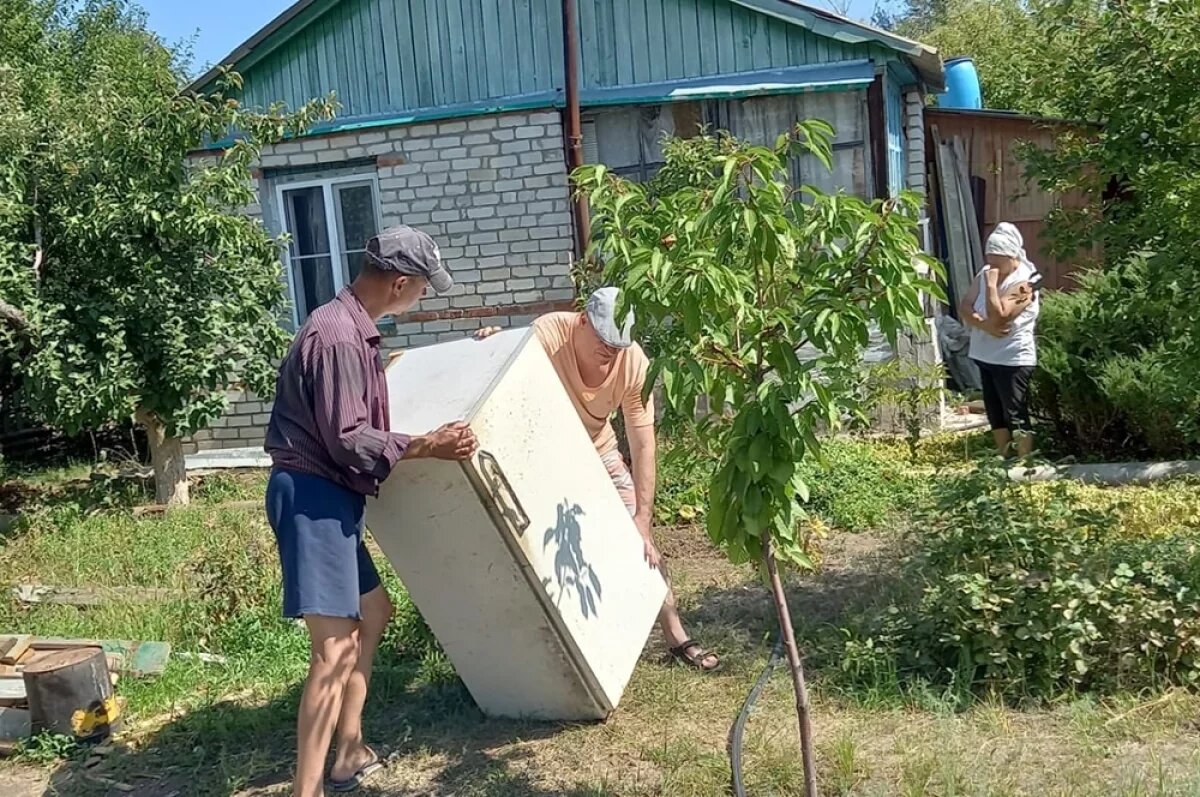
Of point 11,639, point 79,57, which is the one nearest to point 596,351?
point 11,639

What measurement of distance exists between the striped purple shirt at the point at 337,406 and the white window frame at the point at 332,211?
6958 millimetres

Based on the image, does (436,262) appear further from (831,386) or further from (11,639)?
(11,639)

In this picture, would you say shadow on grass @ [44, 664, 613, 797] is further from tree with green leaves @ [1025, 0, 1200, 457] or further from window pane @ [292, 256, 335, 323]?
window pane @ [292, 256, 335, 323]

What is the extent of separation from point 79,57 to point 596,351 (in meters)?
16.9

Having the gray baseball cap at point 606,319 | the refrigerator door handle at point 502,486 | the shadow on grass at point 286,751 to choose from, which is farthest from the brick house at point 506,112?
the refrigerator door handle at point 502,486

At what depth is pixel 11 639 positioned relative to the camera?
4652 millimetres

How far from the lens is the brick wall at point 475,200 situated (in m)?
9.36

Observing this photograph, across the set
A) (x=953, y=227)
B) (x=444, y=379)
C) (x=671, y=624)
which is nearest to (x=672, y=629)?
(x=671, y=624)

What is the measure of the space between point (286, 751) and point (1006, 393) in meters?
4.66

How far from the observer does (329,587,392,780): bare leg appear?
11.3ft

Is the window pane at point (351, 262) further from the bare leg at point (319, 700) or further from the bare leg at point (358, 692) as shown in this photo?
the bare leg at point (319, 700)

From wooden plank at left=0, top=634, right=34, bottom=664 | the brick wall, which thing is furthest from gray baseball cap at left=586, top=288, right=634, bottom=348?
the brick wall

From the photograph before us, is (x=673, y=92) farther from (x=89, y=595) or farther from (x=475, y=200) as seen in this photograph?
(x=89, y=595)

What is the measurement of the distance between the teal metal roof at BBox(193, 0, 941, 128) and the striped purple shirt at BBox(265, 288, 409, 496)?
6.31 meters
